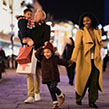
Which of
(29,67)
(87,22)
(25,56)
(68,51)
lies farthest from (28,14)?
(68,51)

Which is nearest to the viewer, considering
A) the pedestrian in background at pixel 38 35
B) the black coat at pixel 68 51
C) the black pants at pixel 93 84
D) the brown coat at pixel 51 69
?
the brown coat at pixel 51 69

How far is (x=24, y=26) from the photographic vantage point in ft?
16.2

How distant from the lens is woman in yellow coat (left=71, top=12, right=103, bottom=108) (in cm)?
465

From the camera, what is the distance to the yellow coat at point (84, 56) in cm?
466

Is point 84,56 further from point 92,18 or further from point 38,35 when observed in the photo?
point 38,35

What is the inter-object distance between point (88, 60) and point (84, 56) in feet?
0.37

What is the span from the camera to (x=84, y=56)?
4.71 meters

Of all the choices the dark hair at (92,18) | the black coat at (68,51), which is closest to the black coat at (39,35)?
the dark hair at (92,18)

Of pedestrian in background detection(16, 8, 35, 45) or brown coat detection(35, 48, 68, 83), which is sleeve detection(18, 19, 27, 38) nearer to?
pedestrian in background detection(16, 8, 35, 45)

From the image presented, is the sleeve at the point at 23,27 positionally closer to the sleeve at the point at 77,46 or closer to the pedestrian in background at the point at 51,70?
the pedestrian in background at the point at 51,70

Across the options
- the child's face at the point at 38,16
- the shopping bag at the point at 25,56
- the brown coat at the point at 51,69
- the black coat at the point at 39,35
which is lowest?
the brown coat at the point at 51,69

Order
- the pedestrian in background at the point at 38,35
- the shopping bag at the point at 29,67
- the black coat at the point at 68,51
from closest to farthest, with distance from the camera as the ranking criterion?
the shopping bag at the point at 29,67 < the pedestrian in background at the point at 38,35 < the black coat at the point at 68,51

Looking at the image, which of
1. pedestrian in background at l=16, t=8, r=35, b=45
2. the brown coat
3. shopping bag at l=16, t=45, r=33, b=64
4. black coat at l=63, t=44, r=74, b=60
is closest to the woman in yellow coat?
the brown coat

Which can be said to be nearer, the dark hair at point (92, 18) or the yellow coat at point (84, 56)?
the yellow coat at point (84, 56)
